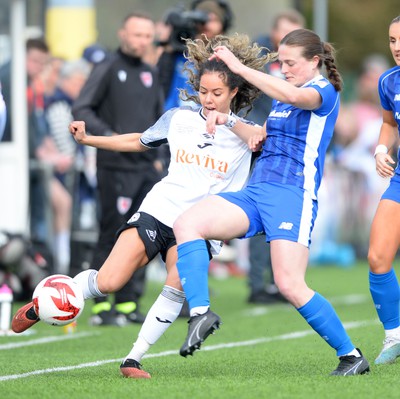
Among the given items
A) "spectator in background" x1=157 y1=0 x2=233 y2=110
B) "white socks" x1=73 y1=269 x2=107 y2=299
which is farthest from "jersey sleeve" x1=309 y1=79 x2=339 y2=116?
"spectator in background" x1=157 y1=0 x2=233 y2=110

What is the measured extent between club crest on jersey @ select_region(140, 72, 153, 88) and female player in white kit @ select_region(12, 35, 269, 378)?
363 centimetres

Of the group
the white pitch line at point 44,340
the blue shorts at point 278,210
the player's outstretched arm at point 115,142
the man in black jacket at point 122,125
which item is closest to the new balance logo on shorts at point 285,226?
the blue shorts at point 278,210

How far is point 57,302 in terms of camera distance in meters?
7.39

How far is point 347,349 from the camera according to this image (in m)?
7.20

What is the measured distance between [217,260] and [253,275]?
4.82 metres

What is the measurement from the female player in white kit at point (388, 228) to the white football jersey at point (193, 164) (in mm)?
990

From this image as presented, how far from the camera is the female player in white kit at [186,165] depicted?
7383mm

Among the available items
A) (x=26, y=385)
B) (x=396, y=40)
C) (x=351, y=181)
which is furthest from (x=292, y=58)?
(x=351, y=181)

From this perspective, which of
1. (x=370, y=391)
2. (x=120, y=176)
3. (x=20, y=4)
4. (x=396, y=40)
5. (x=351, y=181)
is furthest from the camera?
(x=351, y=181)

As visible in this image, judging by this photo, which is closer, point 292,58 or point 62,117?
point 292,58

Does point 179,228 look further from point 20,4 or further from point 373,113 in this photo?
point 373,113

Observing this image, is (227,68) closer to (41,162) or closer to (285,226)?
(285,226)

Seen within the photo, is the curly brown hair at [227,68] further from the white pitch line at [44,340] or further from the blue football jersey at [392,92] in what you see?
the white pitch line at [44,340]

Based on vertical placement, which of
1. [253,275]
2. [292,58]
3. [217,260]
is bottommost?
[217,260]
